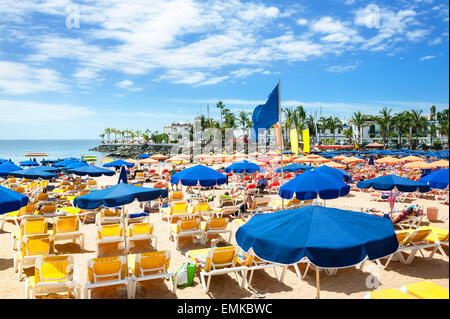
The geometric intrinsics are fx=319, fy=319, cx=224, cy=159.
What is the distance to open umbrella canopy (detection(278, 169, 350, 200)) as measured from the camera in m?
7.27

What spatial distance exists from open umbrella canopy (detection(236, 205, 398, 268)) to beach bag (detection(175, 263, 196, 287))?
256 cm

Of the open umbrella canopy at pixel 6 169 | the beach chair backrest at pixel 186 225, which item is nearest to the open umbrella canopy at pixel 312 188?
the beach chair backrest at pixel 186 225

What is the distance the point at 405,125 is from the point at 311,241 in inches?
2993

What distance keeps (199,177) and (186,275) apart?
330 cm

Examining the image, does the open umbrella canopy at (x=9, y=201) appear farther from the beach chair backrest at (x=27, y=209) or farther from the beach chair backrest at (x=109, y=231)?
the beach chair backrest at (x=27, y=209)

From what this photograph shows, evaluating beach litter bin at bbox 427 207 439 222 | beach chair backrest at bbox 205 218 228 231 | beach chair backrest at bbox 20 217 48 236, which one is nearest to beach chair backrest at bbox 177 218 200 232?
beach chair backrest at bbox 205 218 228 231

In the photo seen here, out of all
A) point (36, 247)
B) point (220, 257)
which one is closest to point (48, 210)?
point (36, 247)

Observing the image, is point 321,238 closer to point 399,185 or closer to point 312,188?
point 312,188

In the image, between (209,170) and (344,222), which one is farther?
(209,170)

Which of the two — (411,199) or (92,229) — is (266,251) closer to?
(92,229)

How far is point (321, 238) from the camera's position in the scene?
124 inches
